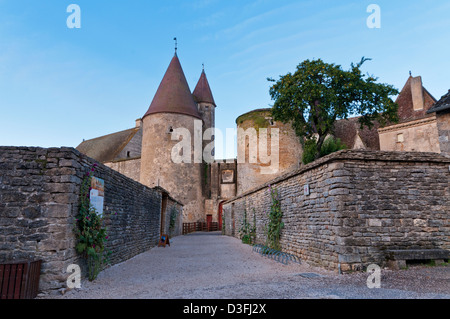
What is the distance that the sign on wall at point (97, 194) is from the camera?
5.70 m

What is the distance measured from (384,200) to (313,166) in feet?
5.51

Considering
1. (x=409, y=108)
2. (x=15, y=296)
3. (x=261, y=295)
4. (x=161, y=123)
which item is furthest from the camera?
(x=161, y=123)

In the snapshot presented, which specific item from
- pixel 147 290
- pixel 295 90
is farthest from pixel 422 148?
pixel 147 290

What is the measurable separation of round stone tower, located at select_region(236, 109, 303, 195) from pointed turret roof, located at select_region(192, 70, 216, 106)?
287 inches

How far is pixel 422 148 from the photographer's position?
18.4 metres

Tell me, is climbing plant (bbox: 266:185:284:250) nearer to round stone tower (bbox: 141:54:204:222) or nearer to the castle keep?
the castle keep

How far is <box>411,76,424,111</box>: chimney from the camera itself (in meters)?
19.8

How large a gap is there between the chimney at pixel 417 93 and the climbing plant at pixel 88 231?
21469 mm

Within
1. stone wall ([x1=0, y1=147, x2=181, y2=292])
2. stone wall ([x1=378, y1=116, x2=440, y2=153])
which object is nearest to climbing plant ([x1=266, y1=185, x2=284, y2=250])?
stone wall ([x1=0, y1=147, x2=181, y2=292])

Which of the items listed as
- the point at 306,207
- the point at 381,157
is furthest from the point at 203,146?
the point at 381,157

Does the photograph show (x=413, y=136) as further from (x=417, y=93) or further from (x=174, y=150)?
(x=174, y=150)

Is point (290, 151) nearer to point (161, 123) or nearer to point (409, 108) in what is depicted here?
point (409, 108)

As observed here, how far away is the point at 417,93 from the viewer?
20219 mm

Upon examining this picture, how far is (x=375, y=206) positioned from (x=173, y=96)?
24841 millimetres
